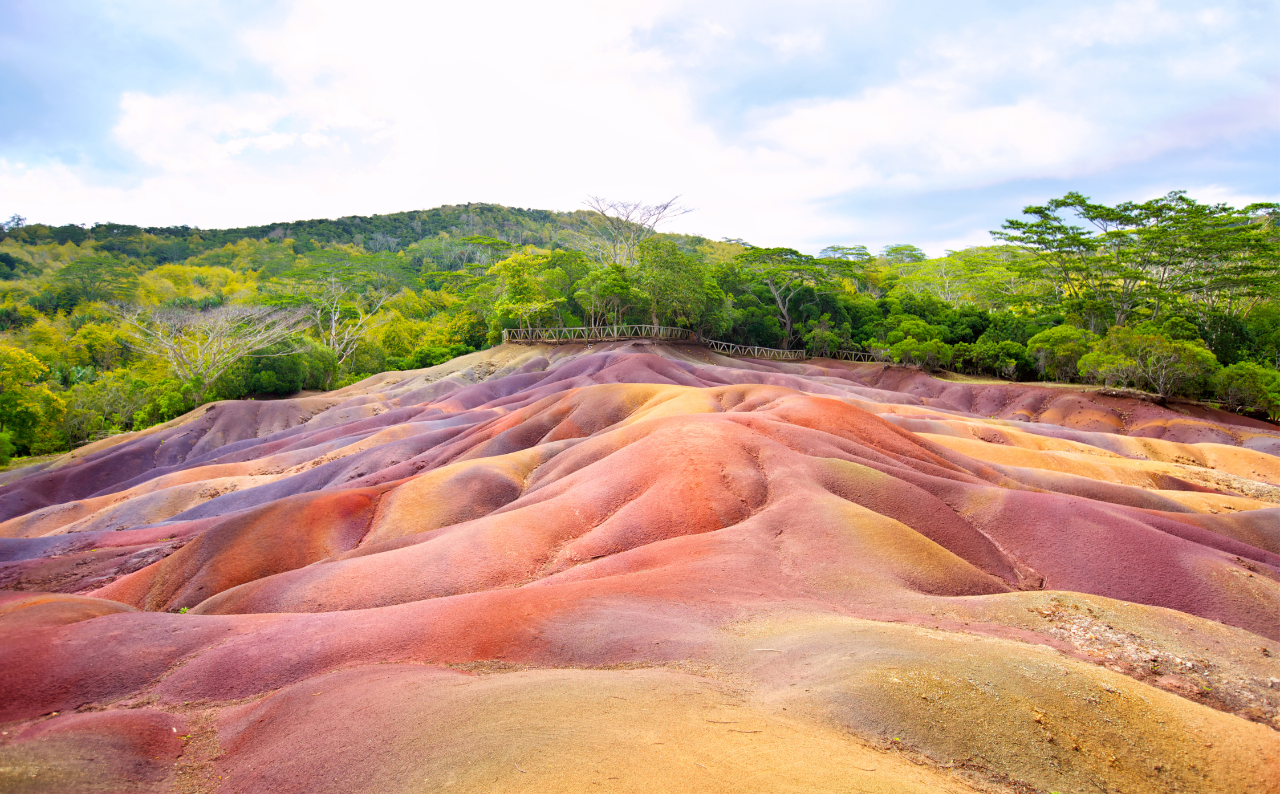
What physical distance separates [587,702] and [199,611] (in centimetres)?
1240

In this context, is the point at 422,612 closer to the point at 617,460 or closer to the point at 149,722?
the point at 149,722

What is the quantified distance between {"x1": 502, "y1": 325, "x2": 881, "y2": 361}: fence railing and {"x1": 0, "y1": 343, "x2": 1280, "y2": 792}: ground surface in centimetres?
3143

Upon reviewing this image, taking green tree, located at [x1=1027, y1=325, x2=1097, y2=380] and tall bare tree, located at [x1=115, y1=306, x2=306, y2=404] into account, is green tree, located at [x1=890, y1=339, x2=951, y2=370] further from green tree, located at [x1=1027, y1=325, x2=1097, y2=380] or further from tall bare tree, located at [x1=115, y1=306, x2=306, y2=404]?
tall bare tree, located at [x1=115, y1=306, x2=306, y2=404]

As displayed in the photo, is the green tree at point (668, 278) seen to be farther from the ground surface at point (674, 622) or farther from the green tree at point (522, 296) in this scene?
the ground surface at point (674, 622)

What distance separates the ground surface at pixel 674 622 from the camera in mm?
5934

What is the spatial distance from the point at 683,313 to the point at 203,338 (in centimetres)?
4230

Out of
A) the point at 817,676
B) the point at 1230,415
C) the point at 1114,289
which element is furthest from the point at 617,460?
the point at 1114,289

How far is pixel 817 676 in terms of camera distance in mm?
7668

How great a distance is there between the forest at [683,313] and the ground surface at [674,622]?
66.5 feet

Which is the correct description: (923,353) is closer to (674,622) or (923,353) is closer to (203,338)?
(674,622)

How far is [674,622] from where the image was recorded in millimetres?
9812

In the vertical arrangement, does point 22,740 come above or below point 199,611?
above

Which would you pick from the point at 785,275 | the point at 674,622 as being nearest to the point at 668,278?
the point at 785,275

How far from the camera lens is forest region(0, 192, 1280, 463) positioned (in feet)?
142
